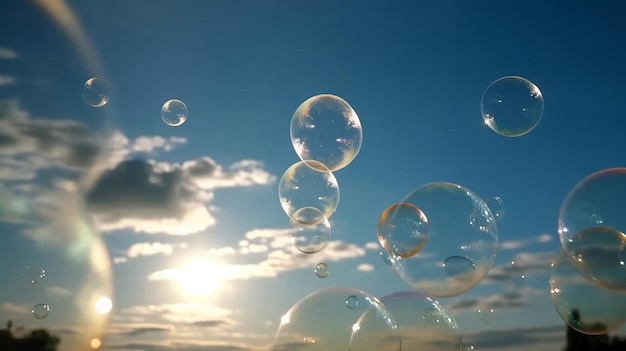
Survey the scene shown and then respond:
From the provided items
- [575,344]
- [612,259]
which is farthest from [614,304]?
[575,344]

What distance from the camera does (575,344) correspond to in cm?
6406

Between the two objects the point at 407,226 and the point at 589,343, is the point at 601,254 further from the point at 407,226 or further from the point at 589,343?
the point at 589,343

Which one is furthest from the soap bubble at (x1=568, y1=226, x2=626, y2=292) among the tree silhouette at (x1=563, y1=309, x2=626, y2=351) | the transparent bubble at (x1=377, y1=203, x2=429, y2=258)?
the tree silhouette at (x1=563, y1=309, x2=626, y2=351)

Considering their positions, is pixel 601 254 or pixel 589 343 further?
pixel 589 343

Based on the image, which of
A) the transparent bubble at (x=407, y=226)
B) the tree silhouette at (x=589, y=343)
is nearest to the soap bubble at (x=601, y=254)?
the transparent bubble at (x=407, y=226)

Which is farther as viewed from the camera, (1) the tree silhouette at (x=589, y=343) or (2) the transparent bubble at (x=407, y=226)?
(1) the tree silhouette at (x=589, y=343)

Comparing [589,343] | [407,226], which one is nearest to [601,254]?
[407,226]

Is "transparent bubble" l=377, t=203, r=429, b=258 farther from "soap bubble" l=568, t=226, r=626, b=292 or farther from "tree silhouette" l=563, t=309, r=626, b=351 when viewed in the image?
"tree silhouette" l=563, t=309, r=626, b=351

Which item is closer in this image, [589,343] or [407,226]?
[407,226]

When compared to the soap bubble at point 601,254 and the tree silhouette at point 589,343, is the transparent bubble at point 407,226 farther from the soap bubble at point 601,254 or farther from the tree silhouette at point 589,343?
the tree silhouette at point 589,343

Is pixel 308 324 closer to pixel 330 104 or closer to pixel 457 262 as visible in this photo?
pixel 457 262

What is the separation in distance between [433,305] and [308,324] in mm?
2933

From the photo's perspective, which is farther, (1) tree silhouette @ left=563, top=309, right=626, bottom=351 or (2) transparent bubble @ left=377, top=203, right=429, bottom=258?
(1) tree silhouette @ left=563, top=309, right=626, bottom=351

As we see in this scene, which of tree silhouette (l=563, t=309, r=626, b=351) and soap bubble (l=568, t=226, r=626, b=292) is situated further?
tree silhouette (l=563, t=309, r=626, b=351)
